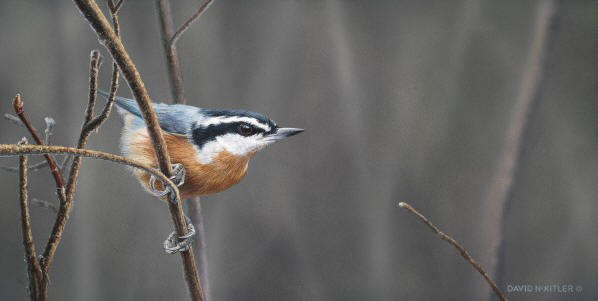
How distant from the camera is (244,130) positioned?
2.06 ft

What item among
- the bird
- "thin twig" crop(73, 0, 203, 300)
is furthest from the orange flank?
"thin twig" crop(73, 0, 203, 300)

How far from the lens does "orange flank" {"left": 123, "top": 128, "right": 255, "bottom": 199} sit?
60cm

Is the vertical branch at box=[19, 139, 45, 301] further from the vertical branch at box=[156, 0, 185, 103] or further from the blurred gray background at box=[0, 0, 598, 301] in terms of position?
the blurred gray background at box=[0, 0, 598, 301]

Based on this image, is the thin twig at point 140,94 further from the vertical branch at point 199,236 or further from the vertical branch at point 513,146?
the vertical branch at point 513,146

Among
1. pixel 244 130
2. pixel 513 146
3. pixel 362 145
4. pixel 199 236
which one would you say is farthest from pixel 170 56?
pixel 513 146

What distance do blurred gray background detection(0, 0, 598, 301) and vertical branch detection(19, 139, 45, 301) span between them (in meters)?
0.42

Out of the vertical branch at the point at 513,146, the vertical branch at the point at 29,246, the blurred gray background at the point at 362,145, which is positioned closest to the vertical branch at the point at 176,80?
the blurred gray background at the point at 362,145

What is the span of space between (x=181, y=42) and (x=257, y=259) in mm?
384

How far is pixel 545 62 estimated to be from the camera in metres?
0.90

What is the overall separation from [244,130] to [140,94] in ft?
0.84

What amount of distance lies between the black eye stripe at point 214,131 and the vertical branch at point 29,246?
258 mm

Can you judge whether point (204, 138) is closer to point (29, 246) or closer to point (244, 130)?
point (244, 130)

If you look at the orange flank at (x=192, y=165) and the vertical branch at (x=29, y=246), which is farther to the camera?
the orange flank at (x=192, y=165)

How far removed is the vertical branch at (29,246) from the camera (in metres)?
0.37
